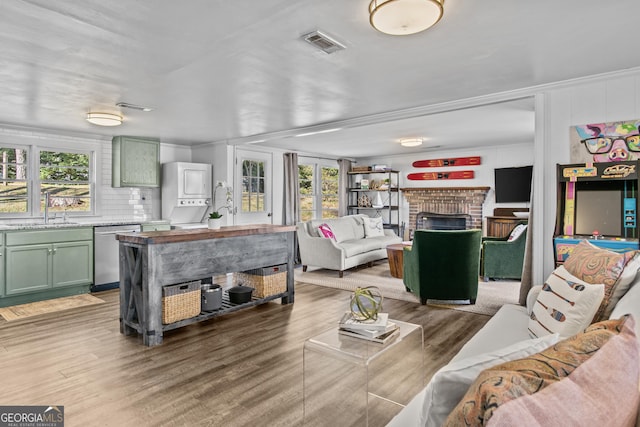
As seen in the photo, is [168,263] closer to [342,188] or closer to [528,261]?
[528,261]

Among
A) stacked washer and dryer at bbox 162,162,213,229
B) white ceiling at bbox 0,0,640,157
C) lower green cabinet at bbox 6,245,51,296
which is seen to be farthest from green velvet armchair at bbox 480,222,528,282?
lower green cabinet at bbox 6,245,51,296

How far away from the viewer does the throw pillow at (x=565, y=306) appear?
1.85 m

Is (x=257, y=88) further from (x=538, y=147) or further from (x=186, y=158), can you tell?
(x=186, y=158)

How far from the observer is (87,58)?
2.99m

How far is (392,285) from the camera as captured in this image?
227 inches

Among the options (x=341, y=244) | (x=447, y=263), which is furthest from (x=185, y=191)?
(x=447, y=263)

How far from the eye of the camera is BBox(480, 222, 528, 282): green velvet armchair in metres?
5.84

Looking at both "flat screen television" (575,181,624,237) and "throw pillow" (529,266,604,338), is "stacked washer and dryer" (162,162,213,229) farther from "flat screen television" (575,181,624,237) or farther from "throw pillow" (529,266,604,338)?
"throw pillow" (529,266,604,338)

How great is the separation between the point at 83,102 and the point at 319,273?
13.8 ft

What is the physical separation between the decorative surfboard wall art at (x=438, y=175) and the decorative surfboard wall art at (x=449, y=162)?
0.17m

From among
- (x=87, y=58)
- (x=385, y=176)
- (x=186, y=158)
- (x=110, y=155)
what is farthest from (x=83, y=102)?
(x=385, y=176)

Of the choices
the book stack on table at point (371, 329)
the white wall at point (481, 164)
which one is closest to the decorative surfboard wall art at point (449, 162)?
the white wall at point (481, 164)

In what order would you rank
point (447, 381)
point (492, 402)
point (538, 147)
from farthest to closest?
point (538, 147), point (447, 381), point (492, 402)

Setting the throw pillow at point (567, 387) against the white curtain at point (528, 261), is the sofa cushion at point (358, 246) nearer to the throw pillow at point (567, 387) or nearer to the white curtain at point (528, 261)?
the white curtain at point (528, 261)
